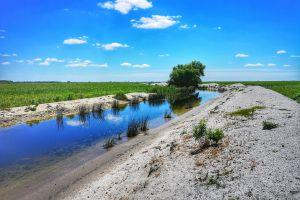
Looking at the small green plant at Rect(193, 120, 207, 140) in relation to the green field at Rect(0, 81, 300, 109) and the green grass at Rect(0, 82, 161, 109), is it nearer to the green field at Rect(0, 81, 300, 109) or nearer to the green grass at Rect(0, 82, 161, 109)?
the green field at Rect(0, 81, 300, 109)

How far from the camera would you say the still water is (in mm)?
18797

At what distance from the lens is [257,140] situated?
14.2 m

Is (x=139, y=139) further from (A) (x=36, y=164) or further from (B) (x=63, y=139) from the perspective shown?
(A) (x=36, y=164)

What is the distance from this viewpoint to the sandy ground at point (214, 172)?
969cm

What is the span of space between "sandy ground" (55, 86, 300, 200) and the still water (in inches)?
207

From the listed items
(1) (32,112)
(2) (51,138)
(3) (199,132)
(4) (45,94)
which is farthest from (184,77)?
(3) (199,132)

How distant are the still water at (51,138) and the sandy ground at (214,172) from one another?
17.3 ft

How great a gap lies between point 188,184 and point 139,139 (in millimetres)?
13178

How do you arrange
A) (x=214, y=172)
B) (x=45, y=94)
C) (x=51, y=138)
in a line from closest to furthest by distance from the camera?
1. (x=214, y=172)
2. (x=51, y=138)
3. (x=45, y=94)

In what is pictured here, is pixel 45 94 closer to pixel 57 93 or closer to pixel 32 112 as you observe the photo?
pixel 57 93

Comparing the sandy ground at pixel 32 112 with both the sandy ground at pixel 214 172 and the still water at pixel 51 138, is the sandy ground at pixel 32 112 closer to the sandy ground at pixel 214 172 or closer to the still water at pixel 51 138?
the still water at pixel 51 138

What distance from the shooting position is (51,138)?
25609 millimetres

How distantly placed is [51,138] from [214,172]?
59.5ft

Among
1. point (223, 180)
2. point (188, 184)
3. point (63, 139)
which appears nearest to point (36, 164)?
point (63, 139)
